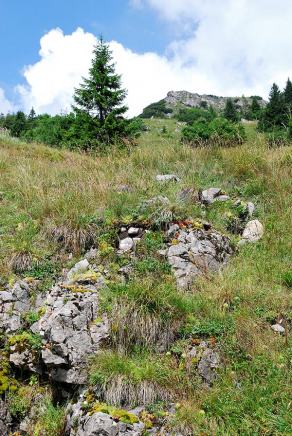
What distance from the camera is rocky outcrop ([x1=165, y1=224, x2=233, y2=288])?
554 centimetres

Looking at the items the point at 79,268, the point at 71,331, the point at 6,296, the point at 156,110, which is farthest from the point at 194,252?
the point at 156,110

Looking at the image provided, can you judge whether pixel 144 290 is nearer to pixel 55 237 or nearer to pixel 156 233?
pixel 156 233

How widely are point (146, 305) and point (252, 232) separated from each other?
2.54 metres

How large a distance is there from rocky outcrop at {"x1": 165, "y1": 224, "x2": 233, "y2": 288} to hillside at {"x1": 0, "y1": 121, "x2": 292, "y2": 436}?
0.9 inches

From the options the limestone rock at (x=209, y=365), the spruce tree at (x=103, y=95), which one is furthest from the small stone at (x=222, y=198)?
the spruce tree at (x=103, y=95)

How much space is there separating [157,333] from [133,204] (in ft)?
9.10

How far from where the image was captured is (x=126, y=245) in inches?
236

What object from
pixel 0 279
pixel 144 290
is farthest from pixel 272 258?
pixel 0 279

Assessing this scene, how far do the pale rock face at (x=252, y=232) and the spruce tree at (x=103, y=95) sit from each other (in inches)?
726

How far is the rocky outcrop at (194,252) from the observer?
5543 mm

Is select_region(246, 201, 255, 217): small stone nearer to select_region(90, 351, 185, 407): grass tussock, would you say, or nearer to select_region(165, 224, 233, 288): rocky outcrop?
→ select_region(165, 224, 233, 288): rocky outcrop

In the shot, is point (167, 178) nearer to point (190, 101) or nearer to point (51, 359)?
point (51, 359)

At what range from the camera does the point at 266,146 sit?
29.3ft

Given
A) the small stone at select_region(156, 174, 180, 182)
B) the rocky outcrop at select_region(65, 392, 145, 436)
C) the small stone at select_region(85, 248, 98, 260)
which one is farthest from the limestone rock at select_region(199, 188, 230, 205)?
the rocky outcrop at select_region(65, 392, 145, 436)
